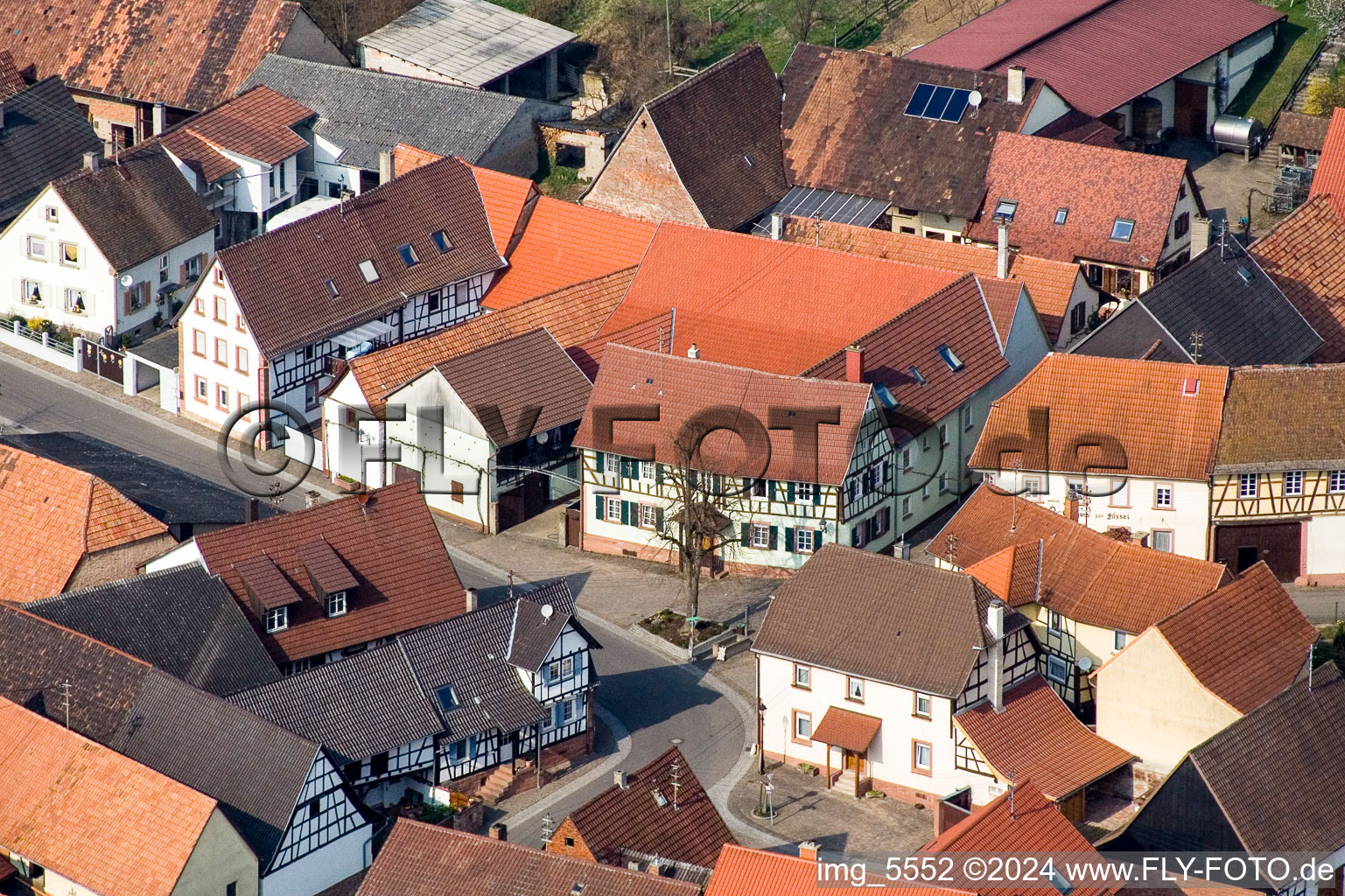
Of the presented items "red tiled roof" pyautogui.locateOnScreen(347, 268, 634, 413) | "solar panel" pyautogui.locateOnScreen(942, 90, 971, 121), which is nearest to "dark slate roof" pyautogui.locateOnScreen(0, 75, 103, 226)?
"red tiled roof" pyautogui.locateOnScreen(347, 268, 634, 413)

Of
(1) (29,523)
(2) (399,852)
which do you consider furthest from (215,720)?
(1) (29,523)

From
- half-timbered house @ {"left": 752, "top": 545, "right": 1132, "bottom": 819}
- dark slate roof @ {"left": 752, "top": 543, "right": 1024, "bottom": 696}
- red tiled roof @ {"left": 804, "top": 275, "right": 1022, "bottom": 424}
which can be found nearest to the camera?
half-timbered house @ {"left": 752, "top": 545, "right": 1132, "bottom": 819}

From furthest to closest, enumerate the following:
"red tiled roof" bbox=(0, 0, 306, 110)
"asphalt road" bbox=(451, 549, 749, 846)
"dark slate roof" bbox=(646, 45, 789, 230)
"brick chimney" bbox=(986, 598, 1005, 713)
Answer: "red tiled roof" bbox=(0, 0, 306, 110)
"dark slate roof" bbox=(646, 45, 789, 230)
"asphalt road" bbox=(451, 549, 749, 846)
"brick chimney" bbox=(986, 598, 1005, 713)

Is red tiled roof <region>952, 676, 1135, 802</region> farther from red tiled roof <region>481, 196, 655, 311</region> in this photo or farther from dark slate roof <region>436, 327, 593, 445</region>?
red tiled roof <region>481, 196, 655, 311</region>

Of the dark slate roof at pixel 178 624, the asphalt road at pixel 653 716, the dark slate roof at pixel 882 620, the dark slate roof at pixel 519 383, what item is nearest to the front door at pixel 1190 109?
the dark slate roof at pixel 519 383

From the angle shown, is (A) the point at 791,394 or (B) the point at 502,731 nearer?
(B) the point at 502,731

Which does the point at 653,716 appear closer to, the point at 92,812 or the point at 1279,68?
the point at 92,812

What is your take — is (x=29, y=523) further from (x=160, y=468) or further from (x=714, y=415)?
(x=714, y=415)
